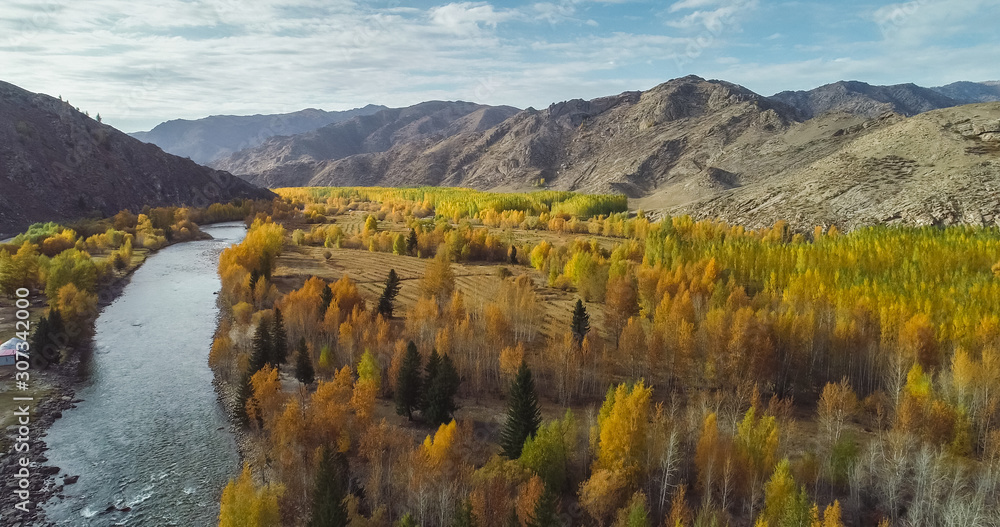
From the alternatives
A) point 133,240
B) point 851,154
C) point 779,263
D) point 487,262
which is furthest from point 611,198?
point 133,240

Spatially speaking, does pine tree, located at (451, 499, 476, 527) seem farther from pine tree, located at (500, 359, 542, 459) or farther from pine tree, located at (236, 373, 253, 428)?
pine tree, located at (236, 373, 253, 428)

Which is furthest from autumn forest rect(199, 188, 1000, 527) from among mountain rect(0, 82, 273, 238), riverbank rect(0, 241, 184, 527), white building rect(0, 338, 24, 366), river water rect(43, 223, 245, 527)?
mountain rect(0, 82, 273, 238)

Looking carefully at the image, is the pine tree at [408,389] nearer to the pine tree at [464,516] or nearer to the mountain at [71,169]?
the pine tree at [464,516]

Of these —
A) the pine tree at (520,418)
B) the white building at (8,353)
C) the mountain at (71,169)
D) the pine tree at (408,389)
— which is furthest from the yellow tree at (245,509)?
the mountain at (71,169)

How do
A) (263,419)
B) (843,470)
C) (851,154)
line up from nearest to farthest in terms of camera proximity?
(843,470), (263,419), (851,154)

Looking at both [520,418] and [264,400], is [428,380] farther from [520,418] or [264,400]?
[264,400]

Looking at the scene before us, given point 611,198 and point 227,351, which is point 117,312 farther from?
point 611,198

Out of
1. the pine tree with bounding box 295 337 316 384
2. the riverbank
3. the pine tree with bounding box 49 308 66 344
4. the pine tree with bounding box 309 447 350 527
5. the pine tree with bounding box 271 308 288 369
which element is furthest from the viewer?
the pine tree with bounding box 49 308 66 344
